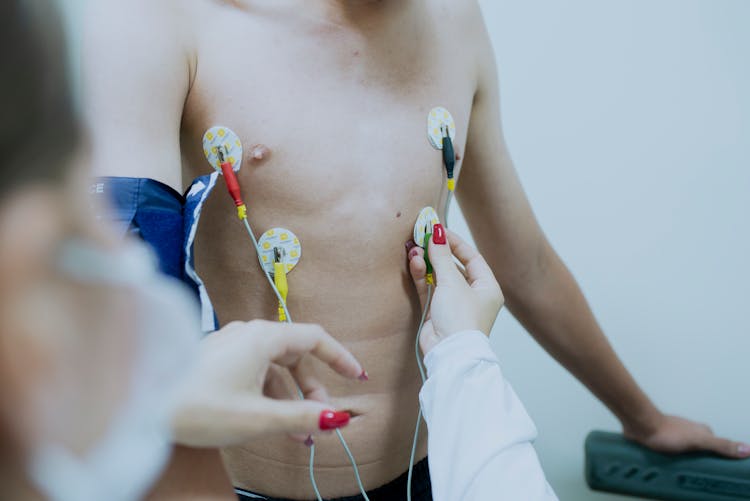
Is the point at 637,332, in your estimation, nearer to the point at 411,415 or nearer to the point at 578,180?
the point at 578,180

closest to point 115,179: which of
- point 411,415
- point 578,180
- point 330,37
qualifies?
point 330,37

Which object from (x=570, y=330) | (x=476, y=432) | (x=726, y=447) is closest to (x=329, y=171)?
(x=476, y=432)

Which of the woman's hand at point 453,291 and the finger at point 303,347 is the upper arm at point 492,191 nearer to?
the woman's hand at point 453,291

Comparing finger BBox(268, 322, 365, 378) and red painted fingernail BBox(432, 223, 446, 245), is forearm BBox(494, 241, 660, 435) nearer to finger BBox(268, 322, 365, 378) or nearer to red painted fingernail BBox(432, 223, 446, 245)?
red painted fingernail BBox(432, 223, 446, 245)

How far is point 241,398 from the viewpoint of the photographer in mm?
486

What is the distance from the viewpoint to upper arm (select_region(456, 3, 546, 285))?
3.52 feet

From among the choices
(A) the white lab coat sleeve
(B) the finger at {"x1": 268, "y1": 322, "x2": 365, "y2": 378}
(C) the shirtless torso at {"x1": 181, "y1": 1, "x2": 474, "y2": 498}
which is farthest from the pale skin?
(B) the finger at {"x1": 268, "y1": 322, "x2": 365, "y2": 378}

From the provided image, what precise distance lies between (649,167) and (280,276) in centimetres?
85

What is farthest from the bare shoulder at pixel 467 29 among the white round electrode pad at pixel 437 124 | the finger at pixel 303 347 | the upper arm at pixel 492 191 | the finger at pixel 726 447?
the finger at pixel 726 447

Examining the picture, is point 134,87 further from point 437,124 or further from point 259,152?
point 437,124

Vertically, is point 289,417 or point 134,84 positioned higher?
point 134,84

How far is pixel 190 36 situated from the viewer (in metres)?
0.83

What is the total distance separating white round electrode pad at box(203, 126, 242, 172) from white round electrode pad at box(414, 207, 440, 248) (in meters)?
0.24

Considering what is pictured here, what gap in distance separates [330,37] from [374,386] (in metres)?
0.45
